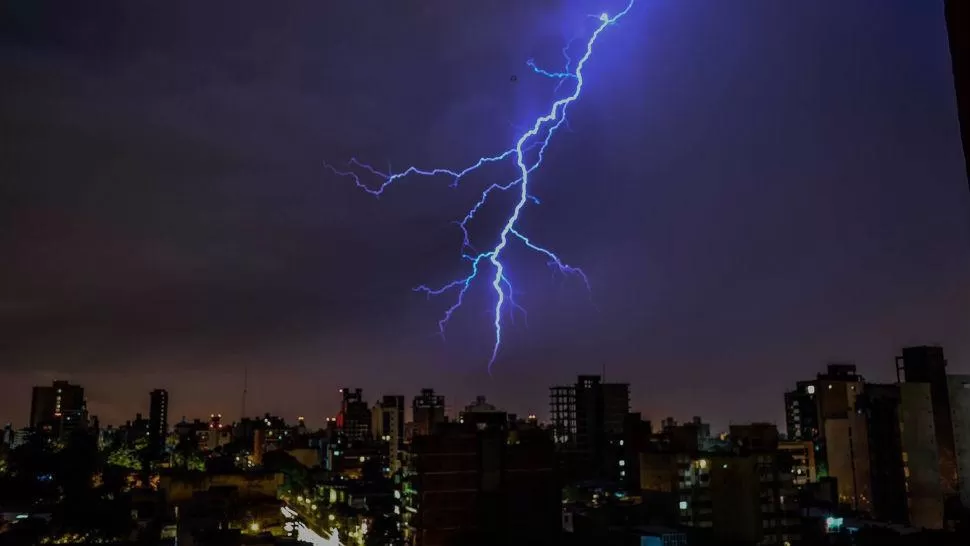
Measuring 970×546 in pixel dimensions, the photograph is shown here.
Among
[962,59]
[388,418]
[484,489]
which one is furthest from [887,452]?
[388,418]

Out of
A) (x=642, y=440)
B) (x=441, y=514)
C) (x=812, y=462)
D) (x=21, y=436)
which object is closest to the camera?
(x=441, y=514)

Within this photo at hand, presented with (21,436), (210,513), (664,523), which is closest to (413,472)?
(210,513)

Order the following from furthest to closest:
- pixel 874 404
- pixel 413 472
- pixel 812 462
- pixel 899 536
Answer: pixel 812 462, pixel 874 404, pixel 413 472, pixel 899 536

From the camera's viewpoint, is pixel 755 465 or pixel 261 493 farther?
pixel 261 493

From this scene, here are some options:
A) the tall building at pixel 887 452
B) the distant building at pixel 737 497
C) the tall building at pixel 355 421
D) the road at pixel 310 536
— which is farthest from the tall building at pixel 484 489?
the tall building at pixel 355 421

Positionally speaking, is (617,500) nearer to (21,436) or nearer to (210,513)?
(210,513)

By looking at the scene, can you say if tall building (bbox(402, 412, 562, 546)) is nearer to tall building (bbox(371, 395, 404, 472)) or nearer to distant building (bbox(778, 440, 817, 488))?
distant building (bbox(778, 440, 817, 488))
